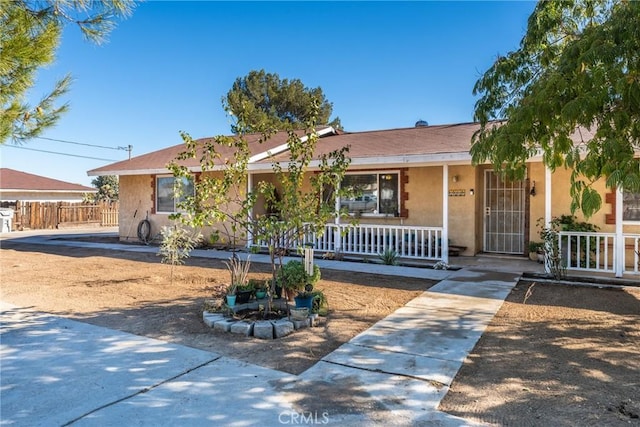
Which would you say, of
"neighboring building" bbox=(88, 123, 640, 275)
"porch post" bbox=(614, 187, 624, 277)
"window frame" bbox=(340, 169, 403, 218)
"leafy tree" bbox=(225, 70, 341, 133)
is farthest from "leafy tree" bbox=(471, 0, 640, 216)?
"leafy tree" bbox=(225, 70, 341, 133)

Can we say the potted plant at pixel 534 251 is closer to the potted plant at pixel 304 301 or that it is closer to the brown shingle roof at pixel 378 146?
the brown shingle roof at pixel 378 146

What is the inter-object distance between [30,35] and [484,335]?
567 cm

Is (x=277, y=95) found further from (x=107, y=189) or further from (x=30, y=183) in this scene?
(x=107, y=189)

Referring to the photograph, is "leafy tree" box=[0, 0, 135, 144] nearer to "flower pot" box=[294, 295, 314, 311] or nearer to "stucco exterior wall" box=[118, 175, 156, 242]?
"flower pot" box=[294, 295, 314, 311]

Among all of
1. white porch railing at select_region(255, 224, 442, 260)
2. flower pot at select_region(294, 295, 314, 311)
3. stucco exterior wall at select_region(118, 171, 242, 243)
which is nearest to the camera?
flower pot at select_region(294, 295, 314, 311)

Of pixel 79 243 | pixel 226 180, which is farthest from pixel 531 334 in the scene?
pixel 79 243

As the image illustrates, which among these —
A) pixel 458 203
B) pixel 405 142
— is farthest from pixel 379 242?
pixel 405 142

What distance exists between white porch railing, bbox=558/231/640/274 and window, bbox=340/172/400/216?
428cm

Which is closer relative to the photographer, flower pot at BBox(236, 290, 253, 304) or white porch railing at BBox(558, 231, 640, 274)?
flower pot at BBox(236, 290, 253, 304)

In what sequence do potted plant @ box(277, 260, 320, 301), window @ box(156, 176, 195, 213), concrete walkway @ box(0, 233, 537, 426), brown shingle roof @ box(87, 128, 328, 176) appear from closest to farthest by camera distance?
concrete walkway @ box(0, 233, 537, 426) < potted plant @ box(277, 260, 320, 301) < brown shingle roof @ box(87, 128, 328, 176) < window @ box(156, 176, 195, 213)

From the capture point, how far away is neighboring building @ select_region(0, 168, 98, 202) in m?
25.7

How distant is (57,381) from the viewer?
340 centimetres

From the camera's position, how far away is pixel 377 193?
11.8 meters

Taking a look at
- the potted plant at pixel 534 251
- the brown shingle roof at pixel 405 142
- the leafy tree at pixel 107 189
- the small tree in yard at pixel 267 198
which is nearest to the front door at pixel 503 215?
the potted plant at pixel 534 251
